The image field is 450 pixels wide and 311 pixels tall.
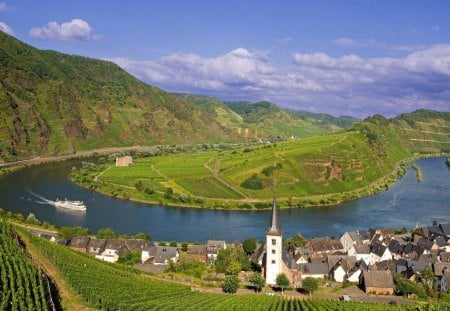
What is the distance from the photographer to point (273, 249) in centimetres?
5650

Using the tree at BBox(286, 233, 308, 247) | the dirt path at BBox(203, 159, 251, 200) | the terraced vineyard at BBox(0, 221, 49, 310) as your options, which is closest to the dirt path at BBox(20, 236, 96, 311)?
the terraced vineyard at BBox(0, 221, 49, 310)

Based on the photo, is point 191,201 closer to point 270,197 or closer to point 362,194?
point 270,197

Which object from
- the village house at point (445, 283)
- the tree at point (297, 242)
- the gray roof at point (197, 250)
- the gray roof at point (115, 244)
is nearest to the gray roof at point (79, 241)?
the gray roof at point (115, 244)

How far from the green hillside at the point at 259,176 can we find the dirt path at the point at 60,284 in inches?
2541

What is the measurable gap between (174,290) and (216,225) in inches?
1785

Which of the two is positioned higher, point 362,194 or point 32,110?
point 32,110

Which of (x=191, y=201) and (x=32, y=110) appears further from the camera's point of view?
(x=32, y=110)

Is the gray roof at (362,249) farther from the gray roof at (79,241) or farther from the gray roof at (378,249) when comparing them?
the gray roof at (79,241)

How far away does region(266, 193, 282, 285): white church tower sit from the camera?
55594 millimetres

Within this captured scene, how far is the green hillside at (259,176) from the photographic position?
122688mm

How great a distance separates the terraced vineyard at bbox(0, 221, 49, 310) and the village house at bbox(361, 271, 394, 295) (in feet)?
118

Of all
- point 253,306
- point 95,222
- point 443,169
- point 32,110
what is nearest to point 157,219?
point 95,222

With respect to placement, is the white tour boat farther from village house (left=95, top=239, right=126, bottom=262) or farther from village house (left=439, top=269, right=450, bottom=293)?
village house (left=439, top=269, right=450, bottom=293)

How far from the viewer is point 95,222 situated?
96.5 meters
